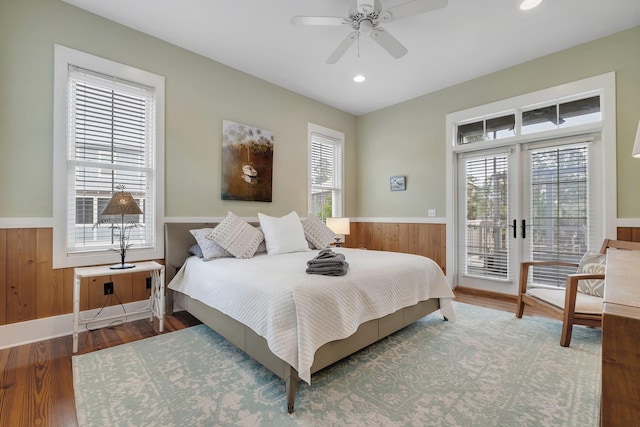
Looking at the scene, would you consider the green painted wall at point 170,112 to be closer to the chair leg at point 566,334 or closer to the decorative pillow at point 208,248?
the decorative pillow at point 208,248

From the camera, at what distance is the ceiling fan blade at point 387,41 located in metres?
2.54

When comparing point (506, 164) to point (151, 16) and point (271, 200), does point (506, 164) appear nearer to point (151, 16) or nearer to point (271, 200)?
point (271, 200)

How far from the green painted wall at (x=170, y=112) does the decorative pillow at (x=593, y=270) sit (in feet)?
10.7

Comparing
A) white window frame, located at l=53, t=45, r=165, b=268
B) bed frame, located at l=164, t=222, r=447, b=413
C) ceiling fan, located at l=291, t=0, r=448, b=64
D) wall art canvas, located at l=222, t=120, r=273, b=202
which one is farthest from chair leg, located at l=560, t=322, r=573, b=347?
white window frame, located at l=53, t=45, r=165, b=268

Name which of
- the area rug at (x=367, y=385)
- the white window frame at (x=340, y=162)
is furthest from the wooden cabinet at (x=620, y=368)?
the white window frame at (x=340, y=162)

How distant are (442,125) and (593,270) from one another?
2535mm

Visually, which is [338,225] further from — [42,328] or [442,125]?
[42,328]

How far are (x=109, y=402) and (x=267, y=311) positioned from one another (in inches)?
39.6

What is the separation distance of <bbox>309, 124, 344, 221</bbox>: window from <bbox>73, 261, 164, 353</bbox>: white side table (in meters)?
2.41

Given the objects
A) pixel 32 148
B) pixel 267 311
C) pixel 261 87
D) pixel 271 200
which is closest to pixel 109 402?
pixel 267 311

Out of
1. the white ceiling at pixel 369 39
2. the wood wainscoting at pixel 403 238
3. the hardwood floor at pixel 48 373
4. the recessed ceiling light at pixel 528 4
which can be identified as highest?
the white ceiling at pixel 369 39

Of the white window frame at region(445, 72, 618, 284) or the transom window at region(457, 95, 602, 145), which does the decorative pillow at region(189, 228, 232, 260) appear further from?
the transom window at region(457, 95, 602, 145)

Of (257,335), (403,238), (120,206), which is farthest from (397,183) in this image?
(120,206)

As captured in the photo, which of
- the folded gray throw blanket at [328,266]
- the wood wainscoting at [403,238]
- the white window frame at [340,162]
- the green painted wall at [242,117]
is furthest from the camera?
the white window frame at [340,162]
